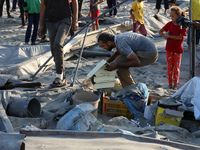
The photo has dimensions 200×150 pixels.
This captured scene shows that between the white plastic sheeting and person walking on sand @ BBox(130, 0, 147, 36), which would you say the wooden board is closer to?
the white plastic sheeting

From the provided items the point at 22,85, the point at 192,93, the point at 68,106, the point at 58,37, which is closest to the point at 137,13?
the point at 58,37

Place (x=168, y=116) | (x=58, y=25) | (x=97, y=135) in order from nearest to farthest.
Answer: (x=97, y=135)
(x=168, y=116)
(x=58, y=25)

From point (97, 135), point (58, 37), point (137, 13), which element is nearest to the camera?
point (97, 135)

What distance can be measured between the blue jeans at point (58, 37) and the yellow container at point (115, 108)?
1.25 meters

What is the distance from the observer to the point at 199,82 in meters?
4.11

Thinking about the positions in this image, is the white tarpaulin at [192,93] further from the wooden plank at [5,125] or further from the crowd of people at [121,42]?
the wooden plank at [5,125]

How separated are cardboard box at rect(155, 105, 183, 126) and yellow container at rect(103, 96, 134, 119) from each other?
1.41 ft

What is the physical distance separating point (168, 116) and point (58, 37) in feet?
7.28

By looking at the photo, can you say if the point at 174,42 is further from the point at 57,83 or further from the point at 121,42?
the point at 57,83

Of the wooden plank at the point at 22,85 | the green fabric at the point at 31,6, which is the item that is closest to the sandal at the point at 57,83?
the wooden plank at the point at 22,85

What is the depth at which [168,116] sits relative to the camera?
12.6ft

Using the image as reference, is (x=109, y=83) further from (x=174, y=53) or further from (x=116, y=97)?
(x=174, y=53)

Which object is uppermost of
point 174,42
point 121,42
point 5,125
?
point 121,42

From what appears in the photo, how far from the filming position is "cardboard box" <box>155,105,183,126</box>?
12.5ft
